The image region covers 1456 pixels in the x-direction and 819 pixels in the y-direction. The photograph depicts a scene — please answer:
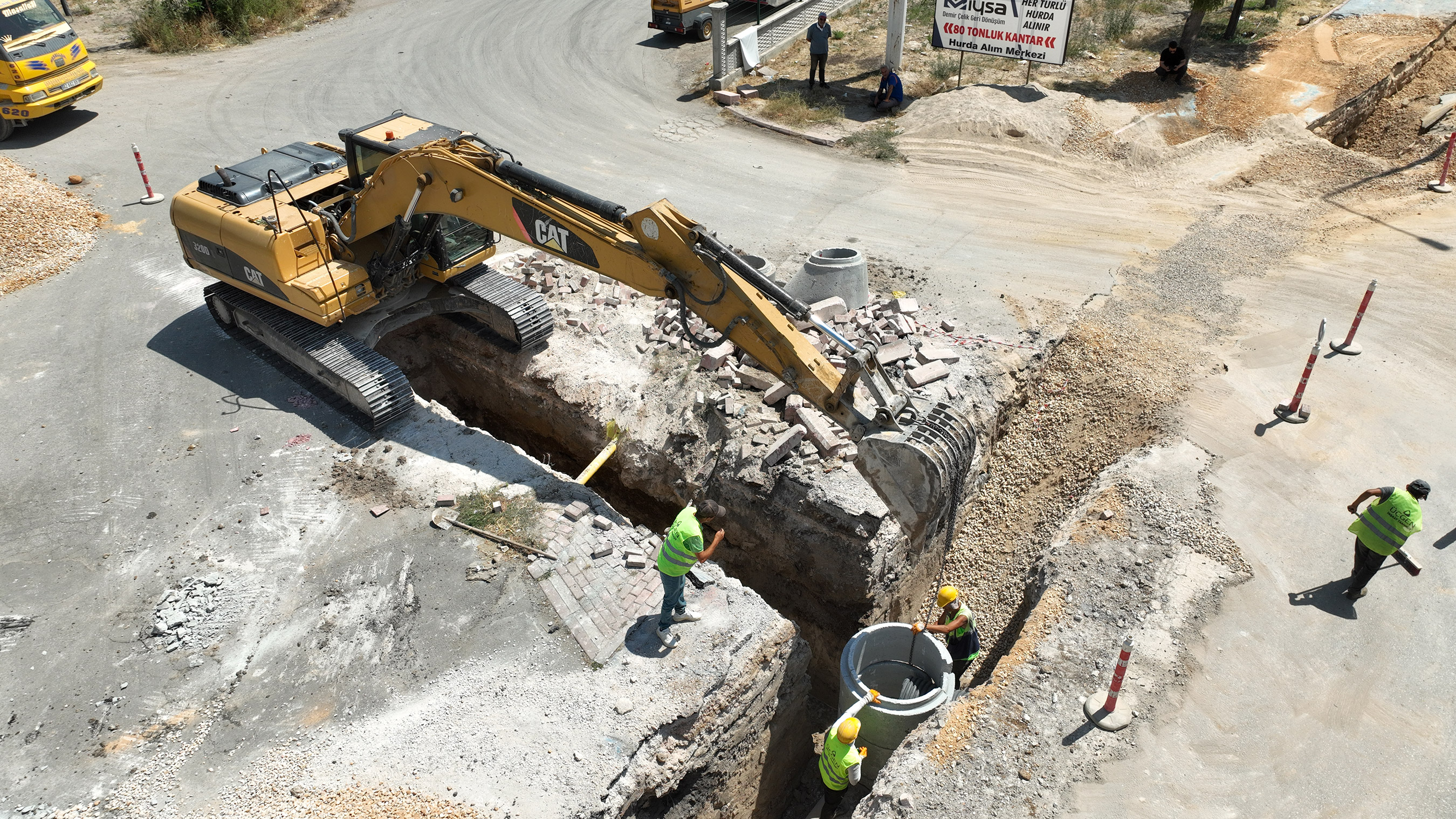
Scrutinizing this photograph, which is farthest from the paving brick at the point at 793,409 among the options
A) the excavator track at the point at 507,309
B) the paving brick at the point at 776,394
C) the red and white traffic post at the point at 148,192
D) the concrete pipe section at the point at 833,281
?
the red and white traffic post at the point at 148,192

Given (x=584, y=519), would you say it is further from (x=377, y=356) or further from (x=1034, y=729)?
(x=1034, y=729)

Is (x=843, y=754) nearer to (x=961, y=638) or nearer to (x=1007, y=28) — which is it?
(x=961, y=638)

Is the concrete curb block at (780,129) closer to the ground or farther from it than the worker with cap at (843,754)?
Result: farther from it

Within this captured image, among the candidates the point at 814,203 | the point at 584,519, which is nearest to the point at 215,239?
the point at 584,519

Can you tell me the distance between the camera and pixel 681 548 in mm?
7758

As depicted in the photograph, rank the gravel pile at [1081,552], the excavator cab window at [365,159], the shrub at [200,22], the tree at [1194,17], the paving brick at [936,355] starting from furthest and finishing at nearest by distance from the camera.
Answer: the shrub at [200,22] → the tree at [1194,17] → the paving brick at [936,355] → the excavator cab window at [365,159] → the gravel pile at [1081,552]

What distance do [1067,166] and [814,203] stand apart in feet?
17.3

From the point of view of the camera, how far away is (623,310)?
494 inches

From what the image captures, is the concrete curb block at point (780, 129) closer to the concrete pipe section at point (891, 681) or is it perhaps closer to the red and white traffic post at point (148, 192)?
the red and white traffic post at point (148, 192)

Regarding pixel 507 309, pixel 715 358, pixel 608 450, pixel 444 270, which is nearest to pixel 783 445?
pixel 715 358

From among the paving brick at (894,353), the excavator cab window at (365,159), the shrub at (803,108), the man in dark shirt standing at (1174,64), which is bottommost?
the paving brick at (894,353)

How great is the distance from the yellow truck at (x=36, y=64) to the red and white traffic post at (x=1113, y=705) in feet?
68.4

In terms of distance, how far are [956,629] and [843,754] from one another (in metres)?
1.79

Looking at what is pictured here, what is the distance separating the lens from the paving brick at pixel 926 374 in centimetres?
1097
